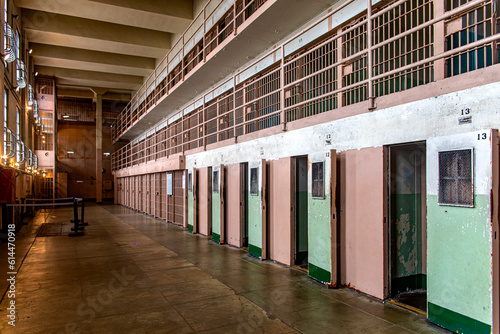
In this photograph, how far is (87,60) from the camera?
18.9 m

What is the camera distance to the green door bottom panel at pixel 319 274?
5379 mm

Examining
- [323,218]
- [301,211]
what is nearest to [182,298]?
[323,218]

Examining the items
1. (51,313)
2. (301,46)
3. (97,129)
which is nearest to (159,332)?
(51,313)

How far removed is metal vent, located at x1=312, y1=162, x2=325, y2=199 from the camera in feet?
18.3

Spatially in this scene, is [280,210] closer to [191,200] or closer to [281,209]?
[281,209]

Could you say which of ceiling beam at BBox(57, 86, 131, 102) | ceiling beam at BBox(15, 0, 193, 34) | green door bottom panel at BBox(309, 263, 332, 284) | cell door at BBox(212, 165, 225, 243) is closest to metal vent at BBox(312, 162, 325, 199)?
green door bottom panel at BBox(309, 263, 332, 284)

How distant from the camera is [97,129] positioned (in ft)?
88.0

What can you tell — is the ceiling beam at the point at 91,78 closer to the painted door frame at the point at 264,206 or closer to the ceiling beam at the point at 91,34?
the ceiling beam at the point at 91,34

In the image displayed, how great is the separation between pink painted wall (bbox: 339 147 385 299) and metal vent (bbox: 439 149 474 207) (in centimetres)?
88

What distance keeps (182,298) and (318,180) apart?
2.83 m

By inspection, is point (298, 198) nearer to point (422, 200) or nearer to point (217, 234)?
point (422, 200)

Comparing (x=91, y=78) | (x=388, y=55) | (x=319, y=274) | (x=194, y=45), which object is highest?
(x=91, y=78)

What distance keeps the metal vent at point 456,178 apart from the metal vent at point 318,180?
198 cm

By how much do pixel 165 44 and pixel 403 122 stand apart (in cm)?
1529
